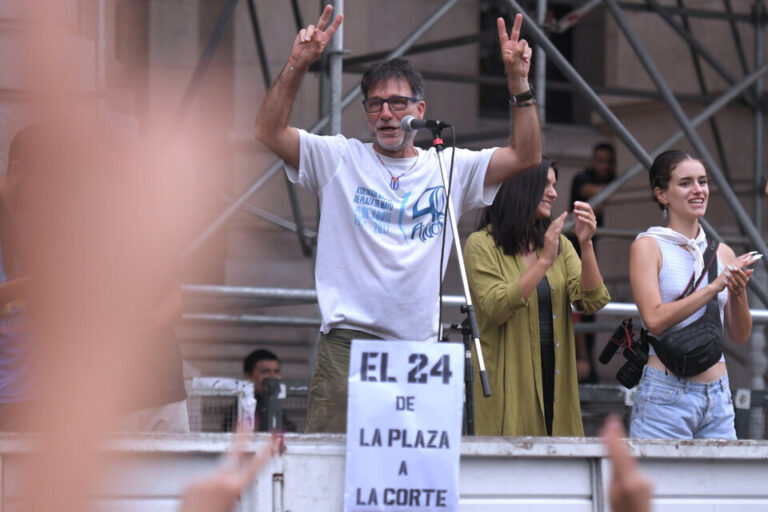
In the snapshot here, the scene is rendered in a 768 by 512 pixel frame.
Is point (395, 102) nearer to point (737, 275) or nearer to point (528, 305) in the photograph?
point (528, 305)

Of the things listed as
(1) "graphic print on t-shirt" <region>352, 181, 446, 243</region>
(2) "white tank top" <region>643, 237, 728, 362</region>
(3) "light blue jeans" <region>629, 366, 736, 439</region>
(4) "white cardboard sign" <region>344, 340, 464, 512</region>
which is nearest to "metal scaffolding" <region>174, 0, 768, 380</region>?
(1) "graphic print on t-shirt" <region>352, 181, 446, 243</region>

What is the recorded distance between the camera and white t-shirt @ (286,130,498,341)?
11.3 feet

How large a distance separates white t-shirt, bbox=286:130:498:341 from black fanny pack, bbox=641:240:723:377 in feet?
2.82

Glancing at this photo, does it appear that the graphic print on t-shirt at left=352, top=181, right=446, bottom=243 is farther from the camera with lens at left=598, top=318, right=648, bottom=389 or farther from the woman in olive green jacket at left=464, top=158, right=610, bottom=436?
the camera with lens at left=598, top=318, right=648, bottom=389

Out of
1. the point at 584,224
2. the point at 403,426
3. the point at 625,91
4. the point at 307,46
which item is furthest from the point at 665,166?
the point at 625,91

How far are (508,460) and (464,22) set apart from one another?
781 cm

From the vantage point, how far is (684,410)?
383 centimetres

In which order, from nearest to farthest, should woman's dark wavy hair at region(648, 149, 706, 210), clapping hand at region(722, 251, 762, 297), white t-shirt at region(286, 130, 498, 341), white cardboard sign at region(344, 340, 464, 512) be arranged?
white cardboard sign at region(344, 340, 464, 512) < white t-shirt at region(286, 130, 498, 341) < clapping hand at region(722, 251, 762, 297) < woman's dark wavy hair at region(648, 149, 706, 210)

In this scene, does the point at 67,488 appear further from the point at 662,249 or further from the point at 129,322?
the point at 662,249

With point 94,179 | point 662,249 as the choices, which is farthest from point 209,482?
point 662,249

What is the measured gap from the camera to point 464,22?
10.4 m

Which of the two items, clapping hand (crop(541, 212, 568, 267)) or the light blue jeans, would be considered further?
clapping hand (crop(541, 212, 568, 267))

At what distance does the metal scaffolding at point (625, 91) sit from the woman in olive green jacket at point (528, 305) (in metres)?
0.97

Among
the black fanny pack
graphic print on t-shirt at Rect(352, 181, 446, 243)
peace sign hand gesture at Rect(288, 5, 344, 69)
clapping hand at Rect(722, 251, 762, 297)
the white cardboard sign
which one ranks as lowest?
the white cardboard sign
